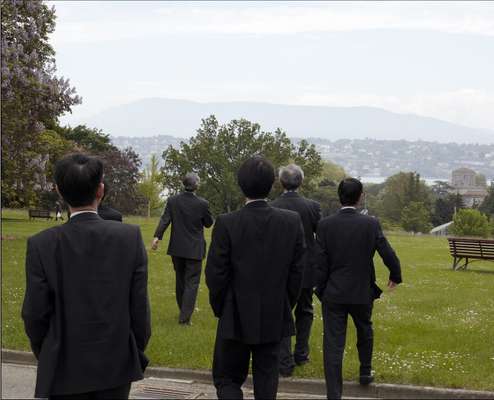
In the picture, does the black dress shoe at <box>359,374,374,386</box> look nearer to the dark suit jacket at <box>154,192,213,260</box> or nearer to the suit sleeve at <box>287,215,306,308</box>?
the suit sleeve at <box>287,215,306,308</box>

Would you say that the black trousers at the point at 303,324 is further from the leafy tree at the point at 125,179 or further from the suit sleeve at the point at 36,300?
the leafy tree at the point at 125,179

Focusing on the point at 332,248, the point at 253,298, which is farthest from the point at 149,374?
the point at 253,298

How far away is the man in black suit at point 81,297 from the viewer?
436 cm

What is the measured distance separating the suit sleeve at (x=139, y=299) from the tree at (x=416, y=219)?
113496mm

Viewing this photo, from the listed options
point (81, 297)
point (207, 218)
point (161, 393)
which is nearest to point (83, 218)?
point (81, 297)

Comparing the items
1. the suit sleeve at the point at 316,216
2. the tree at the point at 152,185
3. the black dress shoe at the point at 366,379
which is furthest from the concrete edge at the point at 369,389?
the tree at the point at 152,185

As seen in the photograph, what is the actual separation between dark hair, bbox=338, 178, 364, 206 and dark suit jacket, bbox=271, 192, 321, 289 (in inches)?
37.4

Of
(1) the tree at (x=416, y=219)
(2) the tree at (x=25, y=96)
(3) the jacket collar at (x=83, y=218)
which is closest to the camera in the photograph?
(3) the jacket collar at (x=83, y=218)

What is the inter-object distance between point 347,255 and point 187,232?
420 centimetres

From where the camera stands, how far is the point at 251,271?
5738mm

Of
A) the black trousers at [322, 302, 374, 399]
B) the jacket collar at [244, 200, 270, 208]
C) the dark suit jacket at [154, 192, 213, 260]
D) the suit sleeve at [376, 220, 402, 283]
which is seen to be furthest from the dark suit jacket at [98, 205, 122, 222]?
the jacket collar at [244, 200, 270, 208]

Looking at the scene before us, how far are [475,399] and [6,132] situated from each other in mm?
23540

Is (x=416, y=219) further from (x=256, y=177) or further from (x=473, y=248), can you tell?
(x=256, y=177)

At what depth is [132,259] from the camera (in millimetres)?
4512
